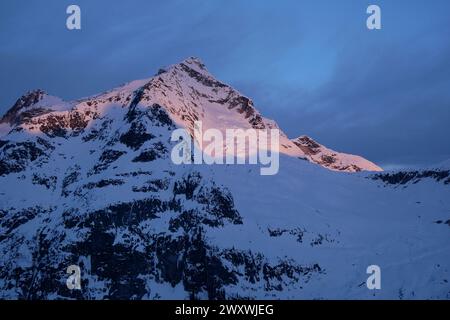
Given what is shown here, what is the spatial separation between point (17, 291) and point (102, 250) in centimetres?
2515

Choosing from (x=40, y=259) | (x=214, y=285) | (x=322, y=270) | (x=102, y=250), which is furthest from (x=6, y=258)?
(x=322, y=270)

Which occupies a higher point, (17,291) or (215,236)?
(215,236)

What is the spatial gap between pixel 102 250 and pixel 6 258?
28626 millimetres

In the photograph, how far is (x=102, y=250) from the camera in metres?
195
